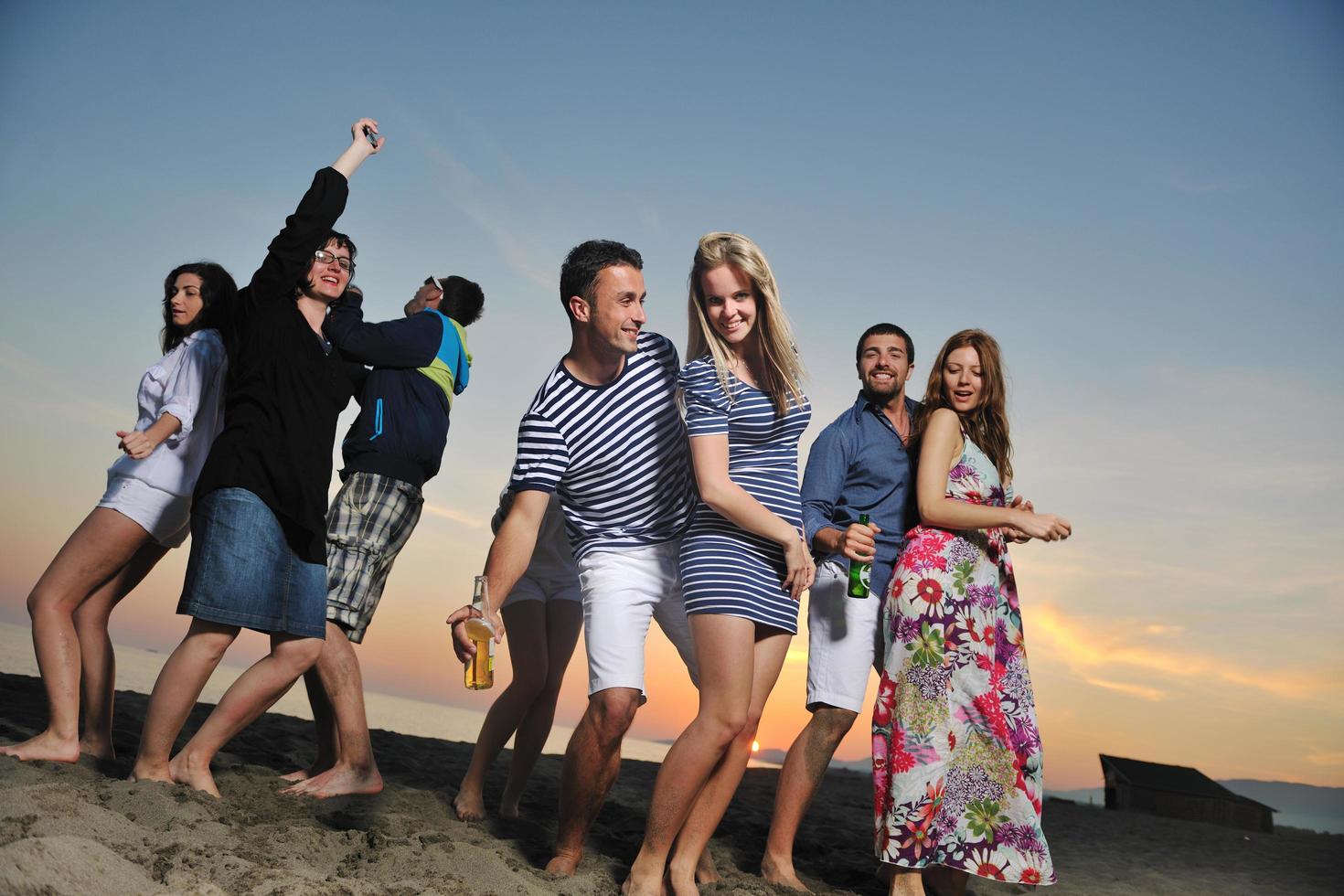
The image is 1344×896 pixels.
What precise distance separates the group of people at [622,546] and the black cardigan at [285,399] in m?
0.01

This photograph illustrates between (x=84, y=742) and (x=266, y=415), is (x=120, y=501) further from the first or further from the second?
(x=84, y=742)

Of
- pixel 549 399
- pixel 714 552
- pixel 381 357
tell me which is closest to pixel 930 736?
pixel 714 552

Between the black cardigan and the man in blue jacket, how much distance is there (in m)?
0.31

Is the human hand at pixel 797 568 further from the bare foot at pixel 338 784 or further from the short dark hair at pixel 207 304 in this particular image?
the short dark hair at pixel 207 304

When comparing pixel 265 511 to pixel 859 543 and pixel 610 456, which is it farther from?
pixel 859 543

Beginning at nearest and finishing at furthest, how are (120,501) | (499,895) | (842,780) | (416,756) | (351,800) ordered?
(499,895), (120,501), (351,800), (416,756), (842,780)

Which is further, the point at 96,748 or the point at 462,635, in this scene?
the point at 96,748

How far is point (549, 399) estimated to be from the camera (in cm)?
355

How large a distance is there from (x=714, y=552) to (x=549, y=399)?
29.9 inches

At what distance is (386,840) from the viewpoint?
Answer: 11.8 ft

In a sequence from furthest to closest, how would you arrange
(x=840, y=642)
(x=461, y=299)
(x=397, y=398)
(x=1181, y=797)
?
1. (x=1181, y=797)
2. (x=461, y=299)
3. (x=397, y=398)
4. (x=840, y=642)

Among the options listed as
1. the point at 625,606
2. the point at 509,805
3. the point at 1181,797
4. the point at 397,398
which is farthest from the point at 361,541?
the point at 1181,797

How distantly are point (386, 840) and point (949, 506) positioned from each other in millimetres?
2290

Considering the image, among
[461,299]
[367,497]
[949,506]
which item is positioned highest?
[461,299]
